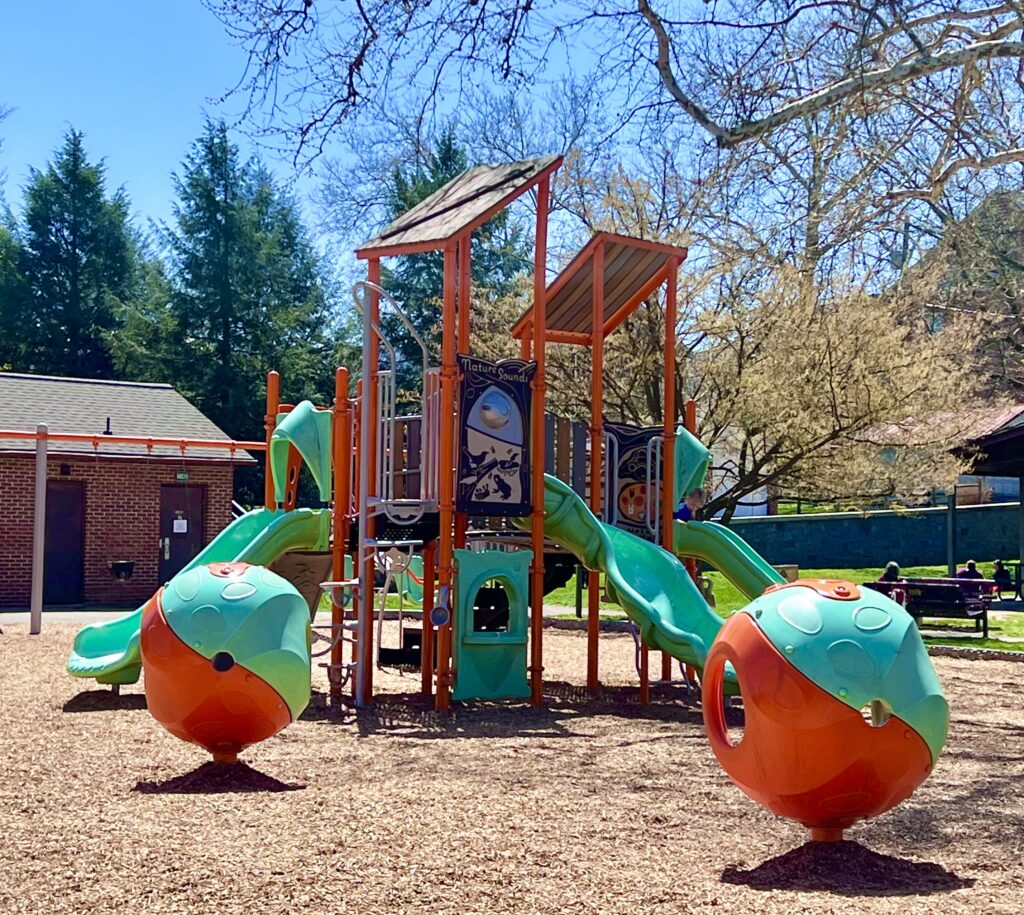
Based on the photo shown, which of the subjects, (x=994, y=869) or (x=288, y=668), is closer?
(x=994, y=869)

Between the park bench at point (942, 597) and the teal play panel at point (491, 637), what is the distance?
8.50m

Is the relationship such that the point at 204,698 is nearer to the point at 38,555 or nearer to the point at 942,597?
the point at 38,555

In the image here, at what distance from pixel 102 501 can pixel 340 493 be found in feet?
44.3

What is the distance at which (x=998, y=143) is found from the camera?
46.4ft

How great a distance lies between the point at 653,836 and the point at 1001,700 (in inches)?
287

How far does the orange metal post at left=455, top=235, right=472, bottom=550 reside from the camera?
456 inches

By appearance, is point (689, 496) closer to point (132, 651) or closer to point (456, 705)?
point (456, 705)

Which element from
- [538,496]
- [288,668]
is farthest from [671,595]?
[288,668]

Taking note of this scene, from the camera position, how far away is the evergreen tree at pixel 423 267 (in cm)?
3778

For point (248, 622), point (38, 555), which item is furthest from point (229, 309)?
point (248, 622)

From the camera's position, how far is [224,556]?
12352 millimetres

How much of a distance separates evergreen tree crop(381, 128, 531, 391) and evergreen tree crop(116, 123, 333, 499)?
3348 mm

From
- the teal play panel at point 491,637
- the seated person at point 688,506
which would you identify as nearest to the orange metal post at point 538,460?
the teal play panel at point 491,637

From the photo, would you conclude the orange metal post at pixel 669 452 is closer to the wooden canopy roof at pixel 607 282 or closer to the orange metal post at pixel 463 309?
the wooden canopy roof at pixel 607 282
